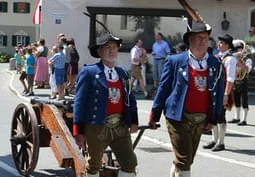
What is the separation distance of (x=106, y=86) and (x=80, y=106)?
30 cm

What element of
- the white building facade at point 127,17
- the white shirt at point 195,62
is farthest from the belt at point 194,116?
the white building facade at point 127,17

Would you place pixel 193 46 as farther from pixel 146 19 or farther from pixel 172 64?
pixel 146 19

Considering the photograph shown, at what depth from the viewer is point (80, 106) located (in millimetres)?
5535

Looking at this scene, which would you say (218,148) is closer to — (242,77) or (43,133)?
(242,77)

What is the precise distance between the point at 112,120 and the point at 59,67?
11.1 meters

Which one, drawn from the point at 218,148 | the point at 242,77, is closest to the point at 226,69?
the point at 218,148

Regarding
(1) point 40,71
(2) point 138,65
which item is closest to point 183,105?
(2) point 138,65

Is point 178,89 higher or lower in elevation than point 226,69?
higher

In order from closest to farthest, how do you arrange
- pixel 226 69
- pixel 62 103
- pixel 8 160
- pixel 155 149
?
pixel 62 103, pixel 8 160, pixel 226 69, pixel 155 149

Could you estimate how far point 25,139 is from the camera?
7.58 m

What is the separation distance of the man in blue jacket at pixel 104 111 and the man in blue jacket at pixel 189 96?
33 centimetres

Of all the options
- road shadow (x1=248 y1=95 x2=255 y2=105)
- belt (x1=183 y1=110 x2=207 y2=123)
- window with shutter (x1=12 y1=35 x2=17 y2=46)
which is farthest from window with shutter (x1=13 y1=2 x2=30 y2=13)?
belt (x1=183 y1=110 x2=207 y2=123)

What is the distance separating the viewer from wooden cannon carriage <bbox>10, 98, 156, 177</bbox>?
6.67 meters

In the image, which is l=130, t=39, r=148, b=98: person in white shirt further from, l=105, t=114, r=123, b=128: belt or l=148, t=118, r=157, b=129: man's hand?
l=105, t=114, r=123, b=128: belt
